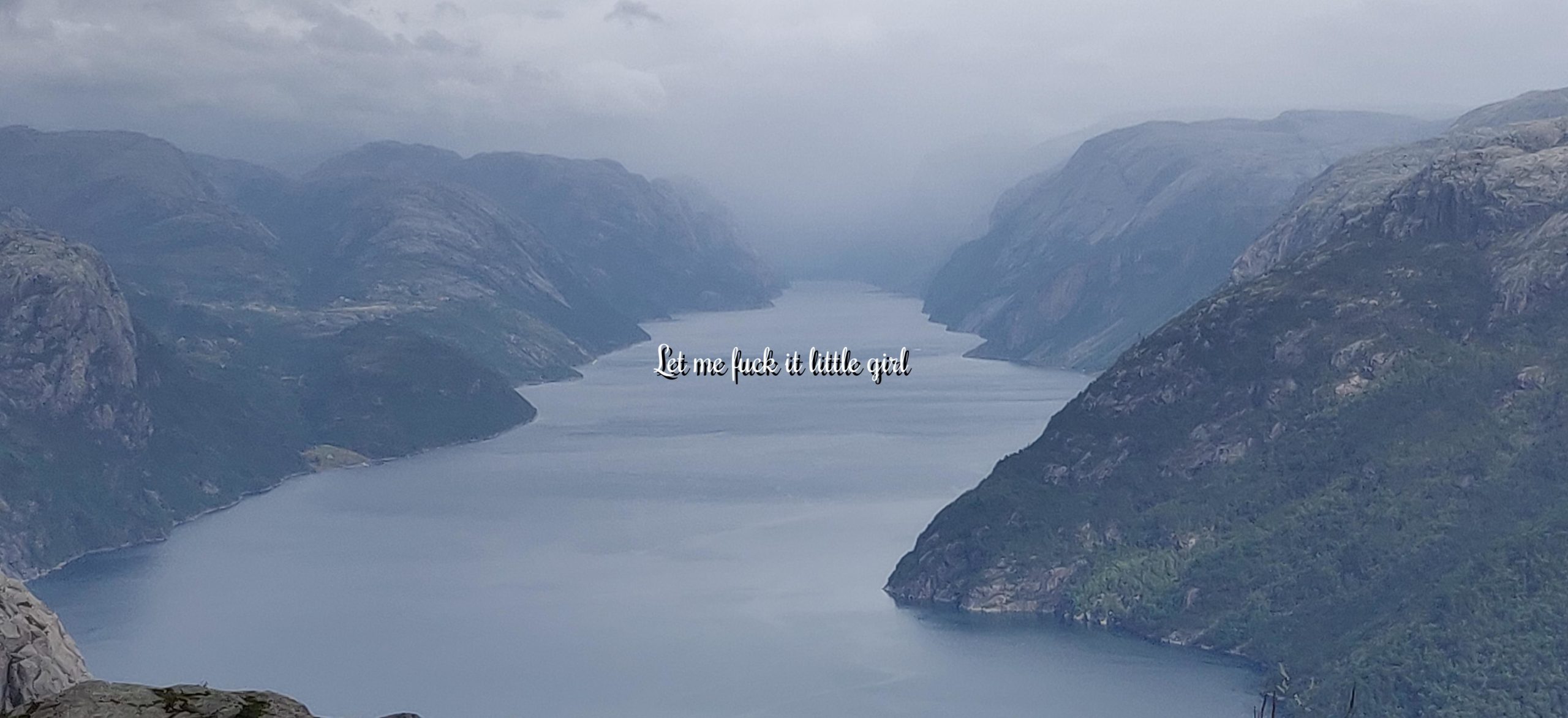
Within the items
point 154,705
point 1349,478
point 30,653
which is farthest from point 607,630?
point 154,705

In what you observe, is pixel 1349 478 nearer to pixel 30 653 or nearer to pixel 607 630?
pixel 607 630

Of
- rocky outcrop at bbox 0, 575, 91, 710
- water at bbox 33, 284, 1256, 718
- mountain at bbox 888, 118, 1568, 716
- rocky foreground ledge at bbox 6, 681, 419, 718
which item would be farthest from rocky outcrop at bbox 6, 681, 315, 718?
mountain at bbox 888, 118, 1568, 716

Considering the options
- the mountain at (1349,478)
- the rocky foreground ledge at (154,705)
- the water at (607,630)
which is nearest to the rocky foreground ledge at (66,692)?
the rocky foreground ledge at (154,705)

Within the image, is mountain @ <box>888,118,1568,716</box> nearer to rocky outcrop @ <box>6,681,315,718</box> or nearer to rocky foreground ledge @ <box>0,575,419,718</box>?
rocky foreground ledge @ <box>0,575,419,718</box>

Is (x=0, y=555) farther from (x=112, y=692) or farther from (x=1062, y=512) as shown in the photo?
(x=112, y=692)

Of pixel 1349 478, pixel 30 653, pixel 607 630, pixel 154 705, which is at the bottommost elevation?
pixel 607 630

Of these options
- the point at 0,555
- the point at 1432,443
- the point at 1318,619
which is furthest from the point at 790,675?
the point at 0,555

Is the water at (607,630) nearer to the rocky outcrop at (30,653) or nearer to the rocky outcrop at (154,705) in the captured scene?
the rocky outcrop at (30,653)

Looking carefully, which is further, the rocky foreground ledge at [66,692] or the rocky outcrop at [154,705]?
the rocky foreground ledge at [66,692]
